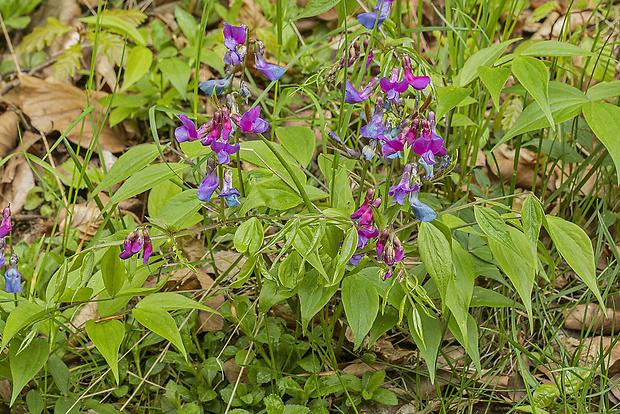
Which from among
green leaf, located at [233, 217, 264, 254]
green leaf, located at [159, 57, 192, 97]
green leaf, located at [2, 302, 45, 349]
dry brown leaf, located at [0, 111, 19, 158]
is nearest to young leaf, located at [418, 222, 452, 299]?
green leaf, located at [233, 217, 264, 254]

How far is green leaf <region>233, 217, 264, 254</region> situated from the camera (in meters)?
1.34

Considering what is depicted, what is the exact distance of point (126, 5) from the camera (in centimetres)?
370

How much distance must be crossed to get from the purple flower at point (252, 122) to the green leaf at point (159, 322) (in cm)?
54

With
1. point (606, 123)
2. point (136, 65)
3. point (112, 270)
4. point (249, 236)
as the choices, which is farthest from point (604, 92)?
point (136, 65)

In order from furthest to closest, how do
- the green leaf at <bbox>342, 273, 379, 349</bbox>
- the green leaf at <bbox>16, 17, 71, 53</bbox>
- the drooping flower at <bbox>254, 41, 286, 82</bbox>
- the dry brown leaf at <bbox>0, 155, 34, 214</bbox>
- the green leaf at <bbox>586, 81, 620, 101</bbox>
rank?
1. the green leaf at <bbox>16, 17, 71, 53</bbox>
2. the dry brown leaf at <bbox>0, 155, 34, 214</bbox>
3. the green leaf at <bbox>586, 81, 620, 101</bbox>
4. the green leaf at <bbox>342, 273, 379, 349</bbox>
5. the drooping flower at <bbox>254, 41, 286, 82</bbox>

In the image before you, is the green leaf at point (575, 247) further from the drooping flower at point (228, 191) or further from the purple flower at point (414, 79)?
the drooping flower at point (228, 191)

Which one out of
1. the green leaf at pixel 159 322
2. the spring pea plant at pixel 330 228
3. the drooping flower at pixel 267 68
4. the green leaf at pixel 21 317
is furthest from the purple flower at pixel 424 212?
the green leaf at pixel 21 317

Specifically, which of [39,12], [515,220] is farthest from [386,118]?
[39,12]

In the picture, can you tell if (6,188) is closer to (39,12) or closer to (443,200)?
(39,12)

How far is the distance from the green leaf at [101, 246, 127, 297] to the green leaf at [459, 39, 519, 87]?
0.99 m

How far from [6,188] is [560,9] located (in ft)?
10.2

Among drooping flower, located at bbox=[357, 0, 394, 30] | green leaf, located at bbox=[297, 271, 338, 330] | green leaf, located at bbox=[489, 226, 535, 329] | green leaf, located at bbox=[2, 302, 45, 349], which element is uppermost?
drooping flower, located at bbox=[357, 0, 394, 30]

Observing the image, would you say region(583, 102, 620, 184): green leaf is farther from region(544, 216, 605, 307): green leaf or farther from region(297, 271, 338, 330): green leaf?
region(297, 271, 338, 330): green leaf

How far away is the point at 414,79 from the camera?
1.30 m
